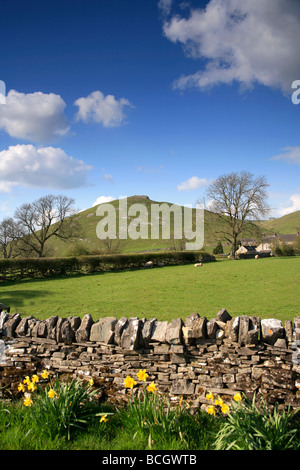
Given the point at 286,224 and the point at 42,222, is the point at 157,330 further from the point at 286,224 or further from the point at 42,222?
the point at 286,224

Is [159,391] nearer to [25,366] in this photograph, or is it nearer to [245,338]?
[245,338]

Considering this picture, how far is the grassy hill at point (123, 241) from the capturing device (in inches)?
1762

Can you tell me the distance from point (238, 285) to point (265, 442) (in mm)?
15294

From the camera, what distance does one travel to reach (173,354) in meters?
4.40

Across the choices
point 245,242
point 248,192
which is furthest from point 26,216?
point 245,242

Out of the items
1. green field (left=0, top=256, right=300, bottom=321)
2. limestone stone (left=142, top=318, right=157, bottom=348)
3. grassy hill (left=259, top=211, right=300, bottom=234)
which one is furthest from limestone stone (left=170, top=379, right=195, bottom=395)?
grassy hill (left=259, top=211, right=300, bottom=234)

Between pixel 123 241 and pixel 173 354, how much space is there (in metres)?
108

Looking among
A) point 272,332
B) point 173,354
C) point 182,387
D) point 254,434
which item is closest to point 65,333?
point 173,354

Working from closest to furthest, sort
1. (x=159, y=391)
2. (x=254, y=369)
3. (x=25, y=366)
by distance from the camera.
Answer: (x=254, y=369), (x=159, y=391), (x=25, y=366)

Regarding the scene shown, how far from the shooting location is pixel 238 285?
17625 mm

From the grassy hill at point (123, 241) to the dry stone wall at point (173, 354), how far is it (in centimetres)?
3016

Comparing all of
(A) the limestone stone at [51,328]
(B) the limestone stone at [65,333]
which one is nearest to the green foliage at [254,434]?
(B) the limestone stone at [65,333]

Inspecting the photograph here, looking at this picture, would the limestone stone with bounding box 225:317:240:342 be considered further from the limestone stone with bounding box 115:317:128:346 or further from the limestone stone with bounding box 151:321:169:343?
the limestone stone with bounding box 115:317:128:346

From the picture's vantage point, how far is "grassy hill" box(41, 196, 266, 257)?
4474cm
